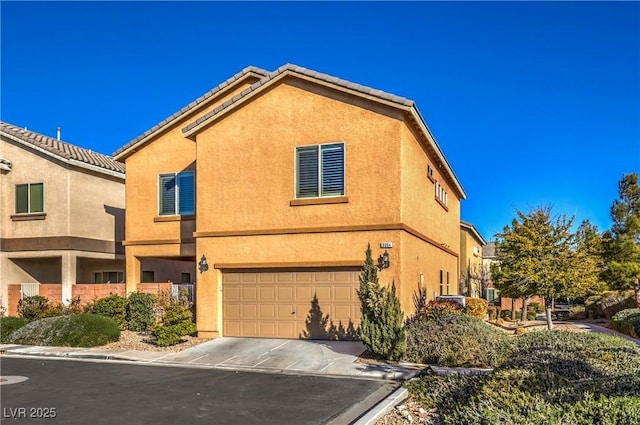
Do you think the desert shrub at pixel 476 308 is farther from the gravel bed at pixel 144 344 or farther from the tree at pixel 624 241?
the tree at pixel 624 241

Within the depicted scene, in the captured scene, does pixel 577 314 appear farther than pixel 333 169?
A: Yes

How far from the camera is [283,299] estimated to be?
16.4 metres

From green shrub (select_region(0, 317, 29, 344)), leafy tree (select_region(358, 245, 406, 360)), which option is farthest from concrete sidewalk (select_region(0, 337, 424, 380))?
green shrub (select_region(0, 317, 29, 344))

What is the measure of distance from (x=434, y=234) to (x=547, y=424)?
1556 centimetres

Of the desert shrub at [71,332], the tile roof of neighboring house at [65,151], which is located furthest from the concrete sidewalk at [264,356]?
the tile roof of neighboring house at [65,151]

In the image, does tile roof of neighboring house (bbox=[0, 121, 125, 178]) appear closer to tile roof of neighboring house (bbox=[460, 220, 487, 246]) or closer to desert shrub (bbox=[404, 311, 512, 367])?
desert shrub (bbox=[404, 311, 512, 367])

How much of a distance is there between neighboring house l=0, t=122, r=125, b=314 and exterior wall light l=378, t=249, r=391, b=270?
1284cm

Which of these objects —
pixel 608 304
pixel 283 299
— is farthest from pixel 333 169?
pixel 608 304

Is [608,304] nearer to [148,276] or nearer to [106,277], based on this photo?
[148,276]

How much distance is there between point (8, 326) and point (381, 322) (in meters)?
A: 13.5

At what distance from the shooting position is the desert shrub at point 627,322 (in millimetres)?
19172

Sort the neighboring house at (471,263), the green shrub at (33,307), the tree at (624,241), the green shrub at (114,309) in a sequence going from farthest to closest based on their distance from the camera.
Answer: the neighboring house at (471,263), the tree at (624,241), the green shrub at (33,307), the green shrub at (114,309)

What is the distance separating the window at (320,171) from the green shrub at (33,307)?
1138 cm

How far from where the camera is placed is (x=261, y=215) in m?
16.6
